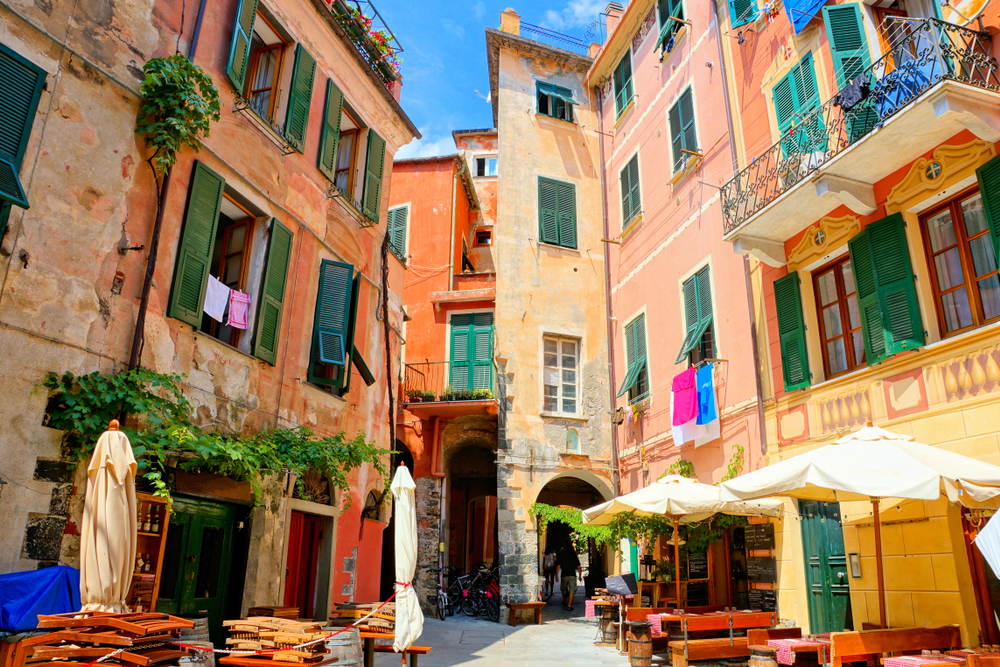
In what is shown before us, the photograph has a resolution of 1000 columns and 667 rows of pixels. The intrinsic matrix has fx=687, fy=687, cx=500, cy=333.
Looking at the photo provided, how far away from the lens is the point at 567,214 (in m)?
17.3

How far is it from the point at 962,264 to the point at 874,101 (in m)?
2.05

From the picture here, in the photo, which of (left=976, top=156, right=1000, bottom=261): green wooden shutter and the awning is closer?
the awning

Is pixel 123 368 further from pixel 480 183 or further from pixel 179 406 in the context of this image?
pixel 480 183

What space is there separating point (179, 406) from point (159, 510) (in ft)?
3.60

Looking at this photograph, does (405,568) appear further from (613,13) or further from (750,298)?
(613,13)

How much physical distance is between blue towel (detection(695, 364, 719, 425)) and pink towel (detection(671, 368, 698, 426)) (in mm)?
126

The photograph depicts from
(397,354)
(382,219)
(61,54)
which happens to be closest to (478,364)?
(397,354)

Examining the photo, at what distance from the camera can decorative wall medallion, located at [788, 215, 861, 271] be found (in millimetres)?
8859

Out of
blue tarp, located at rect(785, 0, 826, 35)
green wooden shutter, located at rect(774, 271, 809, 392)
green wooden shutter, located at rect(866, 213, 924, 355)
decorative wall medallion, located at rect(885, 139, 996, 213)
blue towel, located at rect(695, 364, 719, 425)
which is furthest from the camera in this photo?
blue towel, located at rect(695, 364, 719, 425)

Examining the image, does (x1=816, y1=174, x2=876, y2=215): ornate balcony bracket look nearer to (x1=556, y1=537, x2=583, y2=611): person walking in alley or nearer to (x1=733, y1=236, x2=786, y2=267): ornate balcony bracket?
(x1=733, y1=236, x2=786, y2=267): ornate balcony bracket

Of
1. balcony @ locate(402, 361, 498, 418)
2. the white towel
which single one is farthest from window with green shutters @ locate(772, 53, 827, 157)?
balcony @ locate(402, 361, 498, 418)

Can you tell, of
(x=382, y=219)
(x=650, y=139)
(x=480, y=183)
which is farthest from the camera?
(x=480, y=183)

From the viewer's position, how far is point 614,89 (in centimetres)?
1786

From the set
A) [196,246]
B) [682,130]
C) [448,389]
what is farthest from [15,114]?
[448,389]
